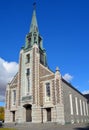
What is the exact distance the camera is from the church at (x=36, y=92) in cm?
3077

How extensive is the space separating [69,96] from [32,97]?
8.11 meters

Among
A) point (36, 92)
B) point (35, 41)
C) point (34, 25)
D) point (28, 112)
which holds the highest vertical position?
point (34, 25)

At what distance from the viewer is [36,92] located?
32938 mm

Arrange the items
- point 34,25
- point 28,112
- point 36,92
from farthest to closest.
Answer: point 34,25 → point 28,112 → point 36,92

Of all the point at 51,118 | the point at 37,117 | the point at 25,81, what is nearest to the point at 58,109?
the point at 51,118

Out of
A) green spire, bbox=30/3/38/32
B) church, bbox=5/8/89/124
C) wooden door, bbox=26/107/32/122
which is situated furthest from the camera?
green spire, bbox=30/3/38/32

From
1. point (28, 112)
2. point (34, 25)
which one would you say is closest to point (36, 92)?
point (28, 112)

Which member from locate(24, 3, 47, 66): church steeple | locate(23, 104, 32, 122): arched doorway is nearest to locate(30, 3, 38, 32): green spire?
locate(24, 3, 47, 66): church steeple

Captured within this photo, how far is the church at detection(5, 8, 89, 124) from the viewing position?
101 feet

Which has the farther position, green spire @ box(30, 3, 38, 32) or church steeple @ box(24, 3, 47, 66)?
green spire @ box(30, 3, 38, 32)

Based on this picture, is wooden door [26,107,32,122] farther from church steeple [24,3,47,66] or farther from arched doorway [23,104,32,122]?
church steeple [24,3,47,66]

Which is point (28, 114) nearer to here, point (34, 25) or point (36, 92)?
point (36, 92)

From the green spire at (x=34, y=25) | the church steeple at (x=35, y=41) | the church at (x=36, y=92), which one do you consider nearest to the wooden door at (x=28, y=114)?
the church at (x=36, y=92)

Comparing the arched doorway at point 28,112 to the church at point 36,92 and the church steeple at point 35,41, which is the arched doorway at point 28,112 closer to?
the church at point 36,92
